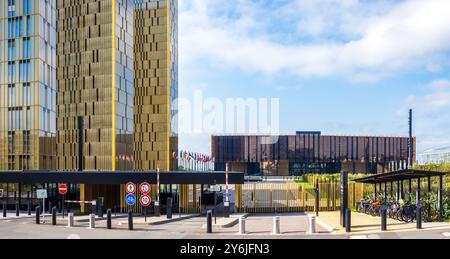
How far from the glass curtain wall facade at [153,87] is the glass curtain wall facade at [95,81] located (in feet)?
19.2

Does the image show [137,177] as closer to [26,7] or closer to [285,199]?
[285,199]

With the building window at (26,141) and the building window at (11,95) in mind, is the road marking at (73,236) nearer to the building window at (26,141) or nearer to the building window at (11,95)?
the building window at (26,141)

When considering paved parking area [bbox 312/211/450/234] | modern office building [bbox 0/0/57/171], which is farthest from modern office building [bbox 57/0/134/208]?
paved parking area [bbox 312/211/450/234]

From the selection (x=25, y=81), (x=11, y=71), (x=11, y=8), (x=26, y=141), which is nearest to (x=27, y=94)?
(x=25, y=81)

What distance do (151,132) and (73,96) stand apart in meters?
15.2

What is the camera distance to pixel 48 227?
2655cm

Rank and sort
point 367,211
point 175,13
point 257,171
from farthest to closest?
point 257,171 < point 175,13 < point 367,211

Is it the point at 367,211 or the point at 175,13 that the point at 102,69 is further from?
the point at 367,211

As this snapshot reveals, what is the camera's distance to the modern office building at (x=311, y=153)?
440 feet

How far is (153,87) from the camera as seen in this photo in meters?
88.7

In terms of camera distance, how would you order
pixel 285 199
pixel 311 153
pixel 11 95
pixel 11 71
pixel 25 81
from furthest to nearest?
pixel 311 153 < pixel 11 95 < pixel 11 71 < pixel 25 81 < pixel 285 199

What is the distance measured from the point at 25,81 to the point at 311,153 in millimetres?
85027
